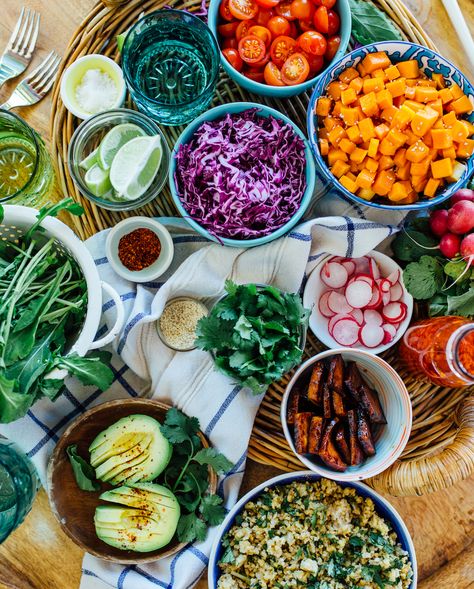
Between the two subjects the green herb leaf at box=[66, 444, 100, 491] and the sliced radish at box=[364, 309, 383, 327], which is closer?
the green herb leaf at box=[66, 444, 100, 491]

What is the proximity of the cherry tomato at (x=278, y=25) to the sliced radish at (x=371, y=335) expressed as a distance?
0.83 m

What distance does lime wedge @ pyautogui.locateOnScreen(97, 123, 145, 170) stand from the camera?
1.70 m

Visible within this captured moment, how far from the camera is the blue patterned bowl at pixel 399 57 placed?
65.6 inches

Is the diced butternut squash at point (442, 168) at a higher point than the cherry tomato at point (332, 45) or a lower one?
lower

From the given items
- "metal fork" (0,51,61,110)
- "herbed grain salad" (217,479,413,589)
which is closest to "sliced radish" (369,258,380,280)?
"herbed grain salad" (217,479,413,589)

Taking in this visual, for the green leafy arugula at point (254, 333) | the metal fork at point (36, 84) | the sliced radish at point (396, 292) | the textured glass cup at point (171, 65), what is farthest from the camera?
the metal fork at point (36, 84)

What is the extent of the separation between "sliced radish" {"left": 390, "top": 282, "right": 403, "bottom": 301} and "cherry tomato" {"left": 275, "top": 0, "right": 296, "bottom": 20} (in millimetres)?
786

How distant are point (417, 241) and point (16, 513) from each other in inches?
51.3

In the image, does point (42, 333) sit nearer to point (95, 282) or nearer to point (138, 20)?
point (95, 282)

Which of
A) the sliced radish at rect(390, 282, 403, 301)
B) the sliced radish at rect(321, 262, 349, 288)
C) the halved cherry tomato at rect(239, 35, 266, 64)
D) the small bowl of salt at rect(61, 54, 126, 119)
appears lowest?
the sliced radish at rect(390, 282, 403, 301)

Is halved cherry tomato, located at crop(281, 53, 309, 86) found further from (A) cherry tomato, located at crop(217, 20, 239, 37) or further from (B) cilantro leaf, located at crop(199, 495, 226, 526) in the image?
(B) cilantro leaf, located at crop(199, 495, 226, 526)

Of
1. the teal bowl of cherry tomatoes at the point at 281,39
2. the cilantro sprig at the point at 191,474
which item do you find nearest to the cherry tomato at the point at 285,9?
the teal bowl of cherry tomatoes at the point at 281,39

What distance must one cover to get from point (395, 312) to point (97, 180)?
0.89 metres

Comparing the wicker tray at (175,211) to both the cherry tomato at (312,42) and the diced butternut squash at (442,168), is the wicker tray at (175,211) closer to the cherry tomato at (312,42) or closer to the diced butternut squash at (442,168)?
the cherry tomato at (312,42)
